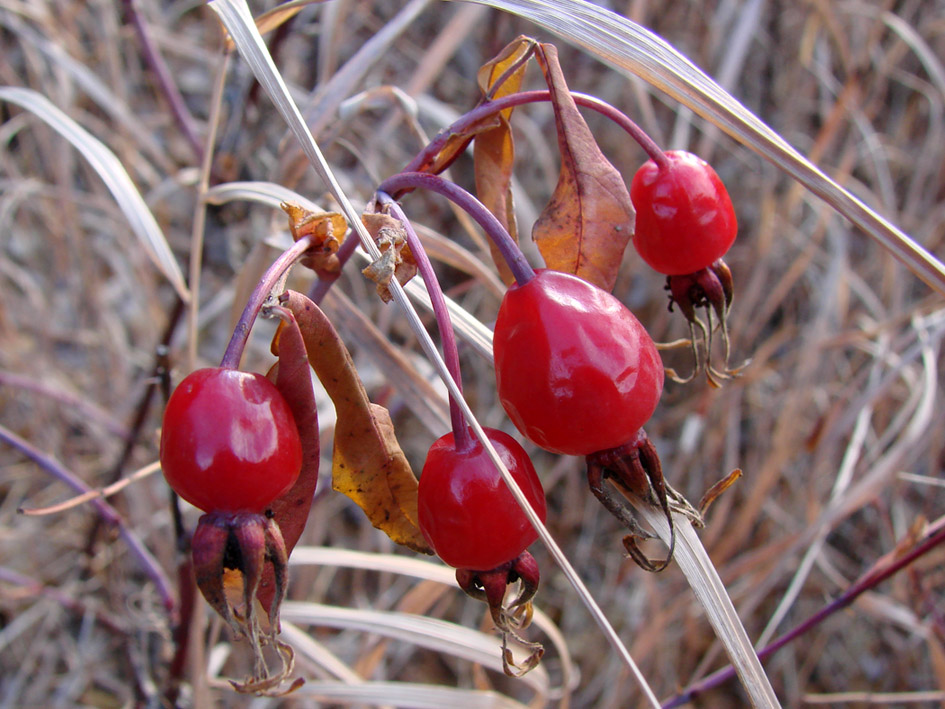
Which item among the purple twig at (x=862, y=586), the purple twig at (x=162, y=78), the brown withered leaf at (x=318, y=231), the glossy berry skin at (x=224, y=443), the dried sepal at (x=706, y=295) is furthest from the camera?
the purple twig at (x=162, y=78)

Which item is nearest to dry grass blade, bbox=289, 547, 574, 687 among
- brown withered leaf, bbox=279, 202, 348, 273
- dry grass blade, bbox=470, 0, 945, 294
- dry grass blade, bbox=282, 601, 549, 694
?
dry grass blade, bbox=282, 601, 549, 694

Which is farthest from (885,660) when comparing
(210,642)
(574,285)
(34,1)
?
(34,1)

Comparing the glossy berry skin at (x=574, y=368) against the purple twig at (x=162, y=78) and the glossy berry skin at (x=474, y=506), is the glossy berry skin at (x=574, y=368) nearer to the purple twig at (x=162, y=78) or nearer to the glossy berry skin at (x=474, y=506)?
the glossy berry skin at (x=474, y=506)

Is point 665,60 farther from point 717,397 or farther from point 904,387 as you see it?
point 904,387

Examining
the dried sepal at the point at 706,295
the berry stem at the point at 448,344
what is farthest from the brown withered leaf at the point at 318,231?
the dried sepal at the point at 706,295

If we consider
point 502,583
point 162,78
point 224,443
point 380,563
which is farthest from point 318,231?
point 162,78
